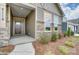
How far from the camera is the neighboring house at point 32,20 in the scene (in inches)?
97.7

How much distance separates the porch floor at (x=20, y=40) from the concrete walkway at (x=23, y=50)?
77 mm

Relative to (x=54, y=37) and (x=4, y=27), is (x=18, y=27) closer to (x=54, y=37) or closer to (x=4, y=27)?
(x=4, y=27)

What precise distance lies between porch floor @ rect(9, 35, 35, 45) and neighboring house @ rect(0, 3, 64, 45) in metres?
0.06

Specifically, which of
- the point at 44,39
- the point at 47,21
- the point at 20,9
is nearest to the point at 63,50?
the point at 44,39

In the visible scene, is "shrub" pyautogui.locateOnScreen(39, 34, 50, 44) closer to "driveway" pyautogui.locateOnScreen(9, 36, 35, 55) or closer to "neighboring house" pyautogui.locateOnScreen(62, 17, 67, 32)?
"driveway" pyautogui.locateOnScreen(9, 36, 35, 55)

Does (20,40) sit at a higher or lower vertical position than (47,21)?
lower

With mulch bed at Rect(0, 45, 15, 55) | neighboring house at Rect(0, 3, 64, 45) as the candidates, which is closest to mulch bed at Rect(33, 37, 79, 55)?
neighboring house at Rect(0, 3, 64, 45)

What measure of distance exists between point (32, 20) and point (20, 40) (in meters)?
0.45

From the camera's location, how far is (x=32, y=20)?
2.60 m

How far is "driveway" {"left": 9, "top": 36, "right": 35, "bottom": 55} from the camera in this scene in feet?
8.20

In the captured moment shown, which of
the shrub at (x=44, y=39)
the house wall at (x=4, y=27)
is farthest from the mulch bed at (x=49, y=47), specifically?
the house wall at (x=4, y=27)

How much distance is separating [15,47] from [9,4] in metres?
0.80

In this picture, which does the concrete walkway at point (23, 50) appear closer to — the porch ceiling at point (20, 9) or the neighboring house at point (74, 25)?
the porch ceiling at point (20, 9)

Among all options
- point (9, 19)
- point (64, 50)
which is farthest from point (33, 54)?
point (9, 19)
